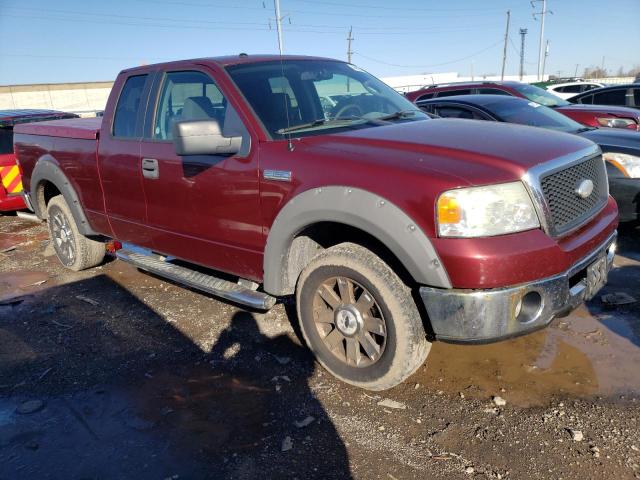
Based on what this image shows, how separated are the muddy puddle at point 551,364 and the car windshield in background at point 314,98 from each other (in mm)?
1675

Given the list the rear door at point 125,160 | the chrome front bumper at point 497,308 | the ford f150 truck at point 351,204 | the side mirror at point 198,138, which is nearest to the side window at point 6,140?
the ford f150 truck at point 351,204

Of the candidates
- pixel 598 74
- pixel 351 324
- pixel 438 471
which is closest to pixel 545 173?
pixel 351 324

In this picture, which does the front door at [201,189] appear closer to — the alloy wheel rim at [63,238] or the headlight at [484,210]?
the headlight at [484,210]

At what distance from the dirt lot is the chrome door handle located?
3.94ft

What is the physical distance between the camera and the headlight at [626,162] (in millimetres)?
4906

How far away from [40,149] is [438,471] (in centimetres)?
485

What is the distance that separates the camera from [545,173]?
2.55 meters

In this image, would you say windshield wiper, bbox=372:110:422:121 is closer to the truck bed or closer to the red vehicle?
the truck bed

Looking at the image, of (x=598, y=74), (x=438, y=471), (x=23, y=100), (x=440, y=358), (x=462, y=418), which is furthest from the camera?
(x=598, y=74)

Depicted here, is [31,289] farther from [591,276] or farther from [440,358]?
[591,276]

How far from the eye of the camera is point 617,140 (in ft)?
17.1

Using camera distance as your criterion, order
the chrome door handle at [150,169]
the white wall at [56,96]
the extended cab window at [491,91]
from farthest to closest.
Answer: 1. the white wall at [56,96]
2. the extended cab window at [491,91]
3. the chrome door handle at [150,169]

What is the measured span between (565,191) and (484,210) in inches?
25.0

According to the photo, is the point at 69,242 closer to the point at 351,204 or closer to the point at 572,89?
the point at 351,204
